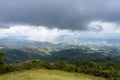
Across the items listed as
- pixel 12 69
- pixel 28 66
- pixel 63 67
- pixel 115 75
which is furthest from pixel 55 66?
pixel 115 75

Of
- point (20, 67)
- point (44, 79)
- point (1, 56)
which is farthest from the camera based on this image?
point (1, 56)

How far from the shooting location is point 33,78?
45.4 meters

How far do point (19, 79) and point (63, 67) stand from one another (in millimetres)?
30046

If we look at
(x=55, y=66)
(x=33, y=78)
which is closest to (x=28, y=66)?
(x=55, y=66)

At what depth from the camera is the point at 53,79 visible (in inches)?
1756

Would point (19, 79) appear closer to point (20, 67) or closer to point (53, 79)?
point (53, 79)

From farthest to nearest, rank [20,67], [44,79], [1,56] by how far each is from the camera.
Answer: [1,56] → [20,67] → [44,79]

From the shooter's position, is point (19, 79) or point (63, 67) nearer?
point (19, 79)

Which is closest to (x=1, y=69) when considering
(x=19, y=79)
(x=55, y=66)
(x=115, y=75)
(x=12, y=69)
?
(x=12, y=69)

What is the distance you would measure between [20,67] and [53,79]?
89.9ft

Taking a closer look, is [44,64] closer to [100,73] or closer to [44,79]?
[100,73]

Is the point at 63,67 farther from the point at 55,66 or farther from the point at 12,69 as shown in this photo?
the point at 12,69

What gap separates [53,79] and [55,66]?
28.2 metres

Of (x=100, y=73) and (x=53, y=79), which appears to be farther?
(x=100, y=73)
